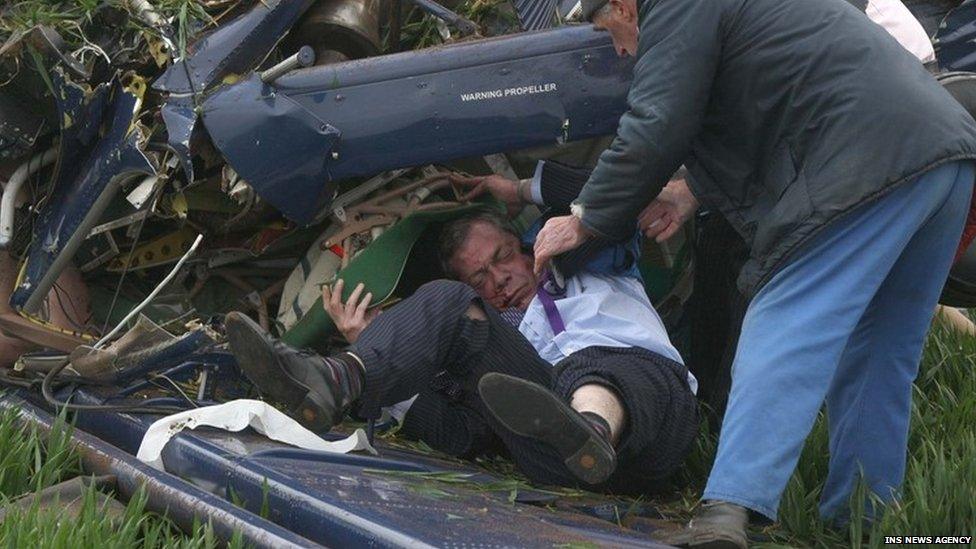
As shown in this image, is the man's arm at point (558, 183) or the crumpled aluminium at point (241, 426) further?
the man's arm at point (558, 183)

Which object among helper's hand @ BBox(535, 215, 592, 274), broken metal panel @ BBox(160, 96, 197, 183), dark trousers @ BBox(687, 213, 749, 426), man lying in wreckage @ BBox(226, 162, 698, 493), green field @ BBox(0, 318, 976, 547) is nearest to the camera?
green field @ BBox(0, 318, 976, 547)

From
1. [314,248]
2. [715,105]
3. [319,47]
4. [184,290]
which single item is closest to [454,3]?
[319,47]

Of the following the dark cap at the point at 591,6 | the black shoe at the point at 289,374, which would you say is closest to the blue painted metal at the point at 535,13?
the dark cap at the point at 591,6

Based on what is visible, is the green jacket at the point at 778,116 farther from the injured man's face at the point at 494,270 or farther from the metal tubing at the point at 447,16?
the metal tubing at the point at 447,16

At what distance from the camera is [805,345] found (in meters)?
3.59

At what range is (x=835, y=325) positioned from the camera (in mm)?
3613

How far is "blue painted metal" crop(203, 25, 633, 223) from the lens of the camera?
492 centimetres

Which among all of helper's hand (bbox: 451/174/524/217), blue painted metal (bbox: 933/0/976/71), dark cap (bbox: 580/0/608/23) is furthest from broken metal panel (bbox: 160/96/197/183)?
blue painted metal (bbox: 933/0/976/71)

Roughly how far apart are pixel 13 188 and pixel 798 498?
115 inches

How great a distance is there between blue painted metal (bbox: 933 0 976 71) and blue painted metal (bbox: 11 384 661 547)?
1991 millimetres

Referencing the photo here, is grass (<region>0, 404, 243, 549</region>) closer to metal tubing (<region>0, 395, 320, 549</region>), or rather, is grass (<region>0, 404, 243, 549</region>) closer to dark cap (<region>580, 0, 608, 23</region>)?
metal tubing (<region>0, 395, 320, 549</region>)

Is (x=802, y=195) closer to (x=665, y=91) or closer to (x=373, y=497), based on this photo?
(x=665, y=91)

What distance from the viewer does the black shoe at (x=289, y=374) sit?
3.95 metres

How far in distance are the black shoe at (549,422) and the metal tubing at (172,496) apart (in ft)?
1.98
